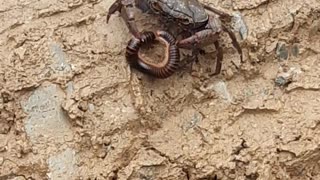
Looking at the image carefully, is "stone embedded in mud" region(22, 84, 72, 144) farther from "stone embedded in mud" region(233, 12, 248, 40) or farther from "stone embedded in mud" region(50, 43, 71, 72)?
"stone embedded in mud" region(233, 12, 248, 40)

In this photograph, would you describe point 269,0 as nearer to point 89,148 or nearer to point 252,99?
point 252,99

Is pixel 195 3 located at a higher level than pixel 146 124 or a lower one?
higher

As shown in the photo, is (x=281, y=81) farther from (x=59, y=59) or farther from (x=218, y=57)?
(x=59, y=59)

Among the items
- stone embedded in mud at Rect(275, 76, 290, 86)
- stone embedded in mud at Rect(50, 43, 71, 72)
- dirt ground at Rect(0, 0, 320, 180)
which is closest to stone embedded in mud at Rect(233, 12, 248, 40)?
dirt ground at Rect(0, 0, 320, 180)

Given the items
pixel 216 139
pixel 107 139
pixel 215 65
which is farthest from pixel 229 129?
pixel 107 139

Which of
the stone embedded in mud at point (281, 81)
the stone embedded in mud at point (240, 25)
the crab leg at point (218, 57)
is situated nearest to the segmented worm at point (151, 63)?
the crab leg at point (218, 57)
